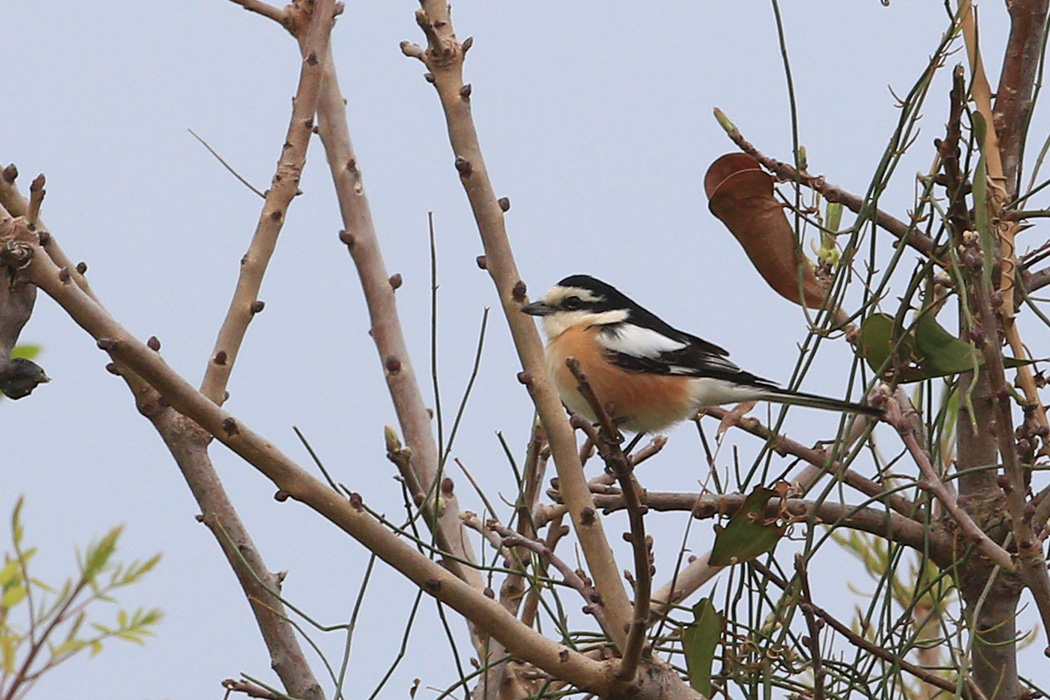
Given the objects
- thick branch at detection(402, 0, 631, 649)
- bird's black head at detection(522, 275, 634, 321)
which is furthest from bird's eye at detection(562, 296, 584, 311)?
thick branch at detection(402, 0, 631, 649)

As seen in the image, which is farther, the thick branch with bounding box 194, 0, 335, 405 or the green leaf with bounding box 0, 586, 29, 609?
the thick branch with bounding box 194, 0, 335, 405

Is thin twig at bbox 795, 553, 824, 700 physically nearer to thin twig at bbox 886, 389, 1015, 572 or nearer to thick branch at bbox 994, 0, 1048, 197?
thin twig at bbox 886, 389, 1015, 572

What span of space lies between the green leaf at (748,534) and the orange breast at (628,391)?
0.98 metres

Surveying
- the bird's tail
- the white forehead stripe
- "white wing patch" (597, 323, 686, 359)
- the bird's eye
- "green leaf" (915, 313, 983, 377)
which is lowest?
"green leaf" (915, 313, 983, 377)

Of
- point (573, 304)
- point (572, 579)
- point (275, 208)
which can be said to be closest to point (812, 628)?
point (572, 579)

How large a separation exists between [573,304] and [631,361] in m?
0.31

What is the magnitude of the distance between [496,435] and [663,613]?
0.42m

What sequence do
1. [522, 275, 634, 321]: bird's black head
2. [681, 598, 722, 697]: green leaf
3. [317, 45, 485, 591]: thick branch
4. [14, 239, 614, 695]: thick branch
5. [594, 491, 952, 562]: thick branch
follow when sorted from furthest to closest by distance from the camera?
[522, 275, 634, 321]: bird's black head → [317, 45, 485, 591]: thick branch → [594, 491, 952, 562]: thick branch → [681, 598, 722, 697]: green leaf → [14, 239, 614, 695]: thick branch

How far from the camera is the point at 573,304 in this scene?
3346mm

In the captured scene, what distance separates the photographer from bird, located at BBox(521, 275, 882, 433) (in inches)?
116

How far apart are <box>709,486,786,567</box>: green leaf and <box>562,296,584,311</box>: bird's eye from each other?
1457mm

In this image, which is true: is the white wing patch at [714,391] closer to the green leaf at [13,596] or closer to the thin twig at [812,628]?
the thin twig at [812,628]

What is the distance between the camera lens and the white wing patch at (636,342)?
3.12 m

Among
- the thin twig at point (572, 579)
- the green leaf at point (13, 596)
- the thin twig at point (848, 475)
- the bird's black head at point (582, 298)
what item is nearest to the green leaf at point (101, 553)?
the green leaf at point (13, 596)
